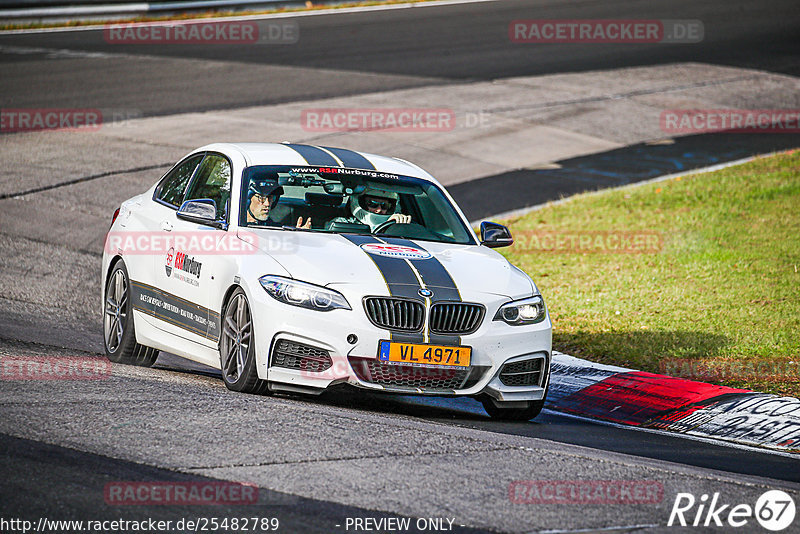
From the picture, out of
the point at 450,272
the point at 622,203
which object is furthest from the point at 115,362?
the point at 622,203

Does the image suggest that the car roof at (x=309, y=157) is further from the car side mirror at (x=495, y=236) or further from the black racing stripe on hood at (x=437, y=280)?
the black racing stripe on hood at (x=437, y=280)

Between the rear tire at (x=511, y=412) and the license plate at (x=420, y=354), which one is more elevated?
the license plate at (x=420, y=354)

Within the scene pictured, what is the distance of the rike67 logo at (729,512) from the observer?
5453mm

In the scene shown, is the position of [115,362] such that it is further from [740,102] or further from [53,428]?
[740,102]

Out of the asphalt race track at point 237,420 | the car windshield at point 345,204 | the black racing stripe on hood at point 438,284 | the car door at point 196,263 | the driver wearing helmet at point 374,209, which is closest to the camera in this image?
the asphalt race track at point 237,420

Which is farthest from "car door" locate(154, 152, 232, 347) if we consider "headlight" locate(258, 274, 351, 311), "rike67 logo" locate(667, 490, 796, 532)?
"rike67 logo" locate(667, 490, 796, 532)

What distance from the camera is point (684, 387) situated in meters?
9.21

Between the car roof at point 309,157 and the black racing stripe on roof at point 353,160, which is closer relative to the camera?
the car roof at point 309,157

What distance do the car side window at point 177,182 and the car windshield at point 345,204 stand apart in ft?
2.70

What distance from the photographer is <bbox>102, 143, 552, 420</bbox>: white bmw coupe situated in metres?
7.45

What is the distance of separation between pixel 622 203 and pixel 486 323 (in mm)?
9665

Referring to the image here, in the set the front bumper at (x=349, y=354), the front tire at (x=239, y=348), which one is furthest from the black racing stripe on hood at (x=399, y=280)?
the front tire at (x=239, y=348)

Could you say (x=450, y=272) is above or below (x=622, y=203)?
above

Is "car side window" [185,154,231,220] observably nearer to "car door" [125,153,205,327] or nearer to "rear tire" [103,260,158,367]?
"car door" [125,153,205,327]
